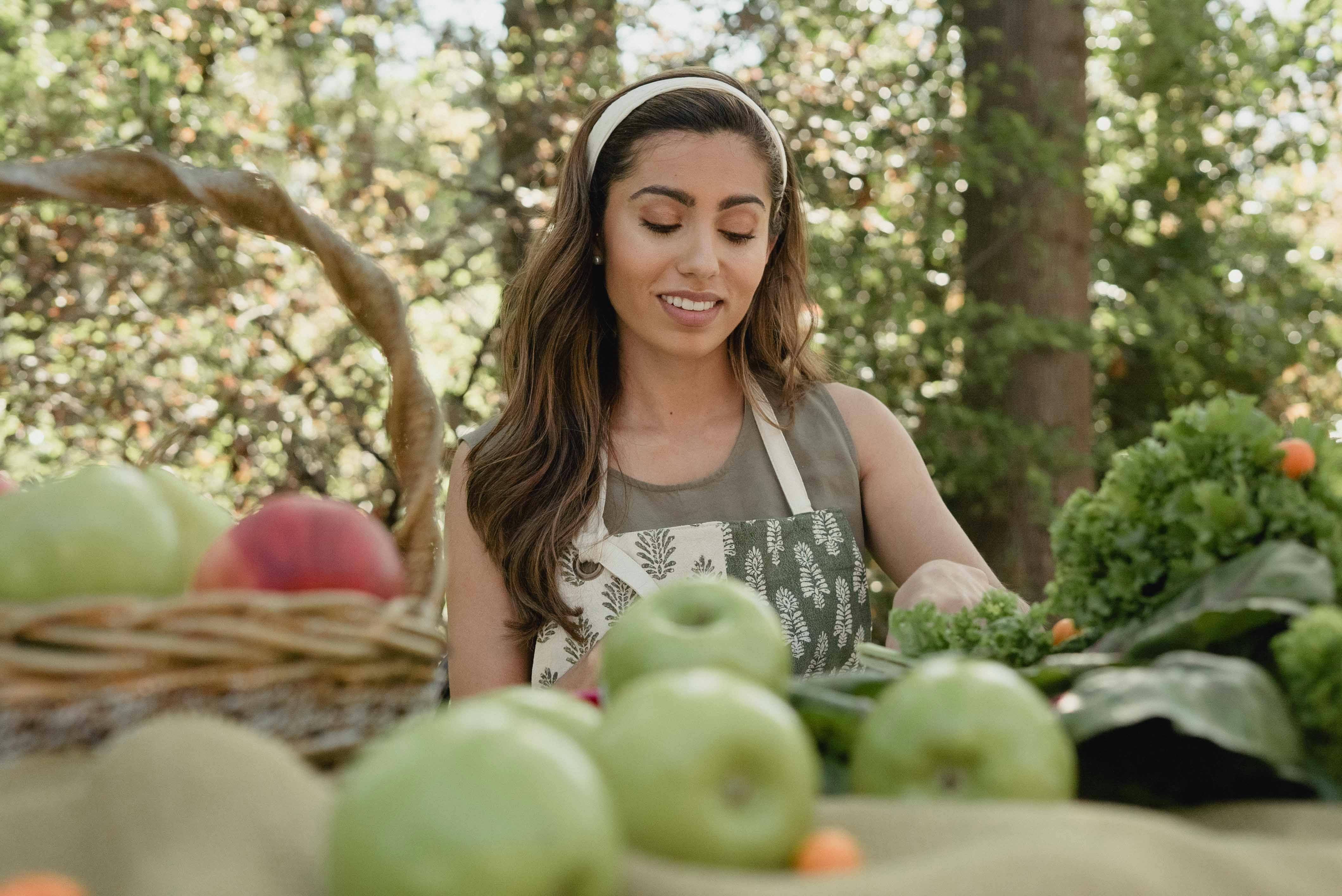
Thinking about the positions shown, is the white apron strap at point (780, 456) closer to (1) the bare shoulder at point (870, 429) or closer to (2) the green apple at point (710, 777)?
(1) the bare shoulder at point (870, 429)

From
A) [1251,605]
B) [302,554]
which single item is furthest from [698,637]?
[1251,605]

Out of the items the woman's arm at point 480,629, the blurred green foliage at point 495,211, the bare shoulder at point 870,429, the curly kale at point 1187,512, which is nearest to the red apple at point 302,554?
the curly kale at point 1187,512

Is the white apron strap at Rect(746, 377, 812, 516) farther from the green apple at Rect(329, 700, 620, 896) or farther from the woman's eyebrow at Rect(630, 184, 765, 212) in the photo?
the green apple at Rect(329, 700, 620, 896)

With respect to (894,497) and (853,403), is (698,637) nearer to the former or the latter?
(894,497)

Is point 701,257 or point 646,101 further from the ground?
point 646,101

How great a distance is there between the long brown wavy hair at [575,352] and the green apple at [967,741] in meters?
1.47

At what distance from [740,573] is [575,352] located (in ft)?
1.96

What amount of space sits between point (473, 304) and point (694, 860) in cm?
437

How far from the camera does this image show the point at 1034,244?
13.8ft

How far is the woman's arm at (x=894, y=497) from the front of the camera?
7.74 feet

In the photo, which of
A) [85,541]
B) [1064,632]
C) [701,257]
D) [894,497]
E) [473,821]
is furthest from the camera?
[894,497]

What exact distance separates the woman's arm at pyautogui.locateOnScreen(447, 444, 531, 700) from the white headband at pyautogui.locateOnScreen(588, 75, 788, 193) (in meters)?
0.78

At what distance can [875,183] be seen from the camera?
169 inches

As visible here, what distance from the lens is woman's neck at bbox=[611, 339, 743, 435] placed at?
8.23 ft
